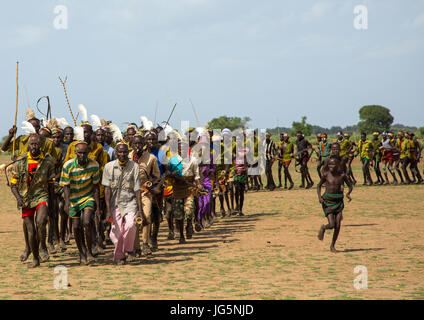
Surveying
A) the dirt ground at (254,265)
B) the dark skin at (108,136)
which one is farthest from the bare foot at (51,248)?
the dark skin at (108,136)

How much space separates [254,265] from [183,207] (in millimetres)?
2675

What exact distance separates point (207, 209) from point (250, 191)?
416 inches

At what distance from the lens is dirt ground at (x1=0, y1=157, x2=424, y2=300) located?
7.69 m

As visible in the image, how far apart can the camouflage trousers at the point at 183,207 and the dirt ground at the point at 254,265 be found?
600 millimetres

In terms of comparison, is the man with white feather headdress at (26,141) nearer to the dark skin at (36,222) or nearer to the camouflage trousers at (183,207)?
the dark skin at (36,222)

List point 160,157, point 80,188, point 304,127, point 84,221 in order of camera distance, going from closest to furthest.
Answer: point 84,221 < point 80,188 < point 160,157 < point 304,127

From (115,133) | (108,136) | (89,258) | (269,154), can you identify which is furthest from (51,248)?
(269,154)

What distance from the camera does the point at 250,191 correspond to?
25078mm

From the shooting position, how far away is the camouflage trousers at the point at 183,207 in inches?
464

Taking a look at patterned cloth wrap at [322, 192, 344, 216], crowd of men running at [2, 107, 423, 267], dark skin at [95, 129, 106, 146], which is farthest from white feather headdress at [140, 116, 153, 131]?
patterned cloth wrap at [322, 192, 344, 216]

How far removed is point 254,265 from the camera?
965 centimetres

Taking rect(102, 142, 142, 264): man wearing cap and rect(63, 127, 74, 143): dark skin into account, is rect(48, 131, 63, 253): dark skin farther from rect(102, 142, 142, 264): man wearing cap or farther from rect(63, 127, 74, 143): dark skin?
rect(102, 142, 142, 264): man wearing cap

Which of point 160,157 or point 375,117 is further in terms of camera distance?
point 375,117

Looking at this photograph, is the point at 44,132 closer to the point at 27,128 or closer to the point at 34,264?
the point at 27,128
